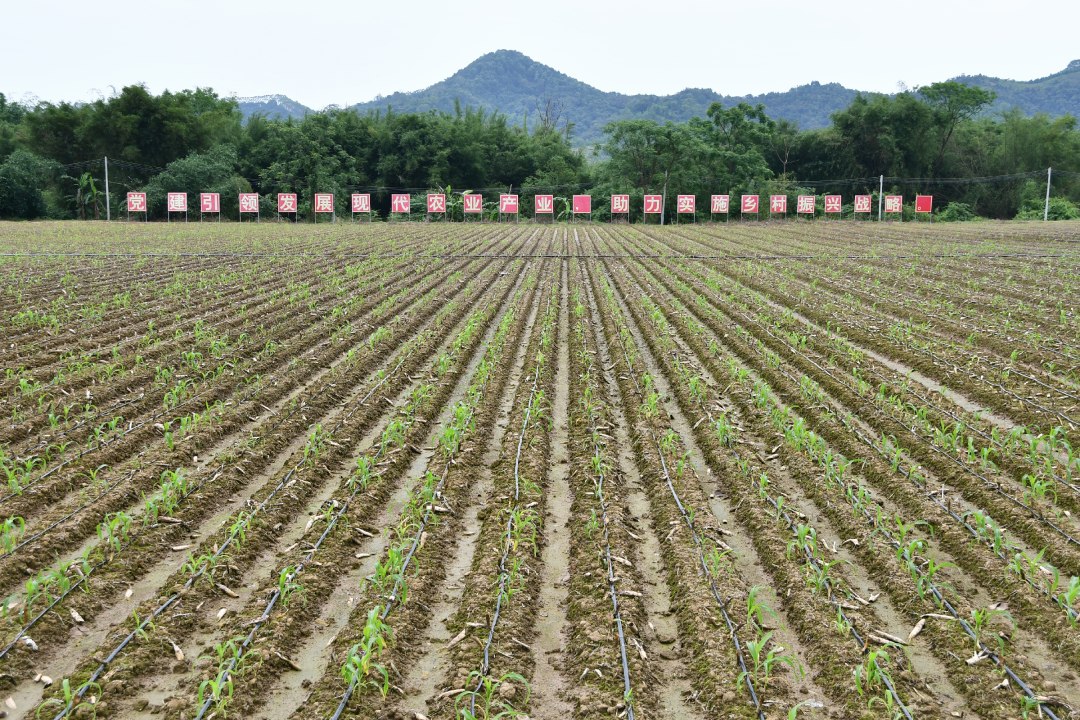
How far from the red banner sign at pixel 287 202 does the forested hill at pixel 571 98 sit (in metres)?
54.6

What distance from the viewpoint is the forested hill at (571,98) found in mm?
100938

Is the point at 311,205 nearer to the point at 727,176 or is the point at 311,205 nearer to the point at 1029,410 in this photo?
the point at 727,176

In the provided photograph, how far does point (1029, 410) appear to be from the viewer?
6348mm

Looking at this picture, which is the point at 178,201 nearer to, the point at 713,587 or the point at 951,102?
the point at 713,587

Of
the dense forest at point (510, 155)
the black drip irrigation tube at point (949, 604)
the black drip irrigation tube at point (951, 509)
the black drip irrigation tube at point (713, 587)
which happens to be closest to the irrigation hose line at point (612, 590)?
the black drip irrigation tube at point (713, 587)

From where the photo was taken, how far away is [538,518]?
461cm

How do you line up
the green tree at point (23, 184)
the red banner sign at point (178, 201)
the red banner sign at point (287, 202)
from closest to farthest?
the green tree at point (23, 184) → the red banner sign at point (178, 201) → the red banner sign at point (287, 202)

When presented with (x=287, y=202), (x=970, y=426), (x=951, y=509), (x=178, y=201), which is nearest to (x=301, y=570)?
(x=951, y=509)

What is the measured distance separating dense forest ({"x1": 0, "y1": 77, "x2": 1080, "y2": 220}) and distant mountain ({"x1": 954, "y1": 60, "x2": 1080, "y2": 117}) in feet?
202

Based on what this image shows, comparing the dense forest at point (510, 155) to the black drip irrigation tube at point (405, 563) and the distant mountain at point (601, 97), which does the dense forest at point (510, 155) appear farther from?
the distant mountain at point (601, 97)

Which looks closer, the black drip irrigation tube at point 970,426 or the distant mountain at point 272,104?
the black drip irrigation tube at point 970,426

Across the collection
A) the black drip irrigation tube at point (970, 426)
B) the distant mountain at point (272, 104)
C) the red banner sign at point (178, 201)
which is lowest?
the black drip irrigation tube at point (970, 426)

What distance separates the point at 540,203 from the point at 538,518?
3912 cm

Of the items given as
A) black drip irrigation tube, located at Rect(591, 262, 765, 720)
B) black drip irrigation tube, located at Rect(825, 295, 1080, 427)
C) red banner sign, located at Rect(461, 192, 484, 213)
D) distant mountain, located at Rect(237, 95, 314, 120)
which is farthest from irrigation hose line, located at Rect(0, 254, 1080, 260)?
distant mountain, located at Rect(237, 95, 314, 120)
